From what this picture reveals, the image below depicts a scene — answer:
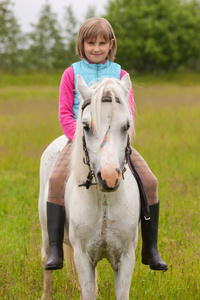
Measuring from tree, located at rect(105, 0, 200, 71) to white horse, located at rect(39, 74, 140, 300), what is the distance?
2102 inches

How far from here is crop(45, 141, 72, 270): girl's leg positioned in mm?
3545

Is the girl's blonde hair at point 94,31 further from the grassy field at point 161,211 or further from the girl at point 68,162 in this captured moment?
the grassy field at point 161,211

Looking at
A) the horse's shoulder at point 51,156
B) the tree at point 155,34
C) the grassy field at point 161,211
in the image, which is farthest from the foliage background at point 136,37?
the horse's shoulder at point 51,156

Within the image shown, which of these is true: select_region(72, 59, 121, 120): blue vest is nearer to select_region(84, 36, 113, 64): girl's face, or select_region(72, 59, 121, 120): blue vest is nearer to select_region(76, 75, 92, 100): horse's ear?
select_region(84, 36, 113, 64): girl's face

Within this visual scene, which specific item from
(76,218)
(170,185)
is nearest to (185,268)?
(76,218)

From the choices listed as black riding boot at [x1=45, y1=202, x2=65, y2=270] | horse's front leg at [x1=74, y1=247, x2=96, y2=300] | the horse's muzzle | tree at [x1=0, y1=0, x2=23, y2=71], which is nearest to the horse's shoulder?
black riding boot at [x1=45, y1=202, x2=65, y2=270]

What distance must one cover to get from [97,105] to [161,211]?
393 centimetres

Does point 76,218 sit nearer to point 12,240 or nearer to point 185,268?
point 185,268

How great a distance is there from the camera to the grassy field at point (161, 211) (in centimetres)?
420

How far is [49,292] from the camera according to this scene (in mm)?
4164

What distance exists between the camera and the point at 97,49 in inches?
145

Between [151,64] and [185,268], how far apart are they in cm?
5665

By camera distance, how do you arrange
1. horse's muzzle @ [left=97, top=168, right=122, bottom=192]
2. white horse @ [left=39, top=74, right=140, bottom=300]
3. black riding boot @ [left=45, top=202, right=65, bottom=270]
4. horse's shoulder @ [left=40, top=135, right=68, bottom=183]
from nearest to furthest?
horse's muzzle @ [left=97, top=168, right=122, bottom=192] < white horse @ [left=39, top=74, right=140, bottom=300] < black riding boot @ [left=45, top=202, right=65, bottom=270] < horse's shoulder @ [left=40, top=135, right=68, bottom=183]

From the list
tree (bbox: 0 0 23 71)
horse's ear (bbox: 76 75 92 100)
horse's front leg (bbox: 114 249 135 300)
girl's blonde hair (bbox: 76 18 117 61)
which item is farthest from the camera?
tree (bbox: 0 0 23 71)
